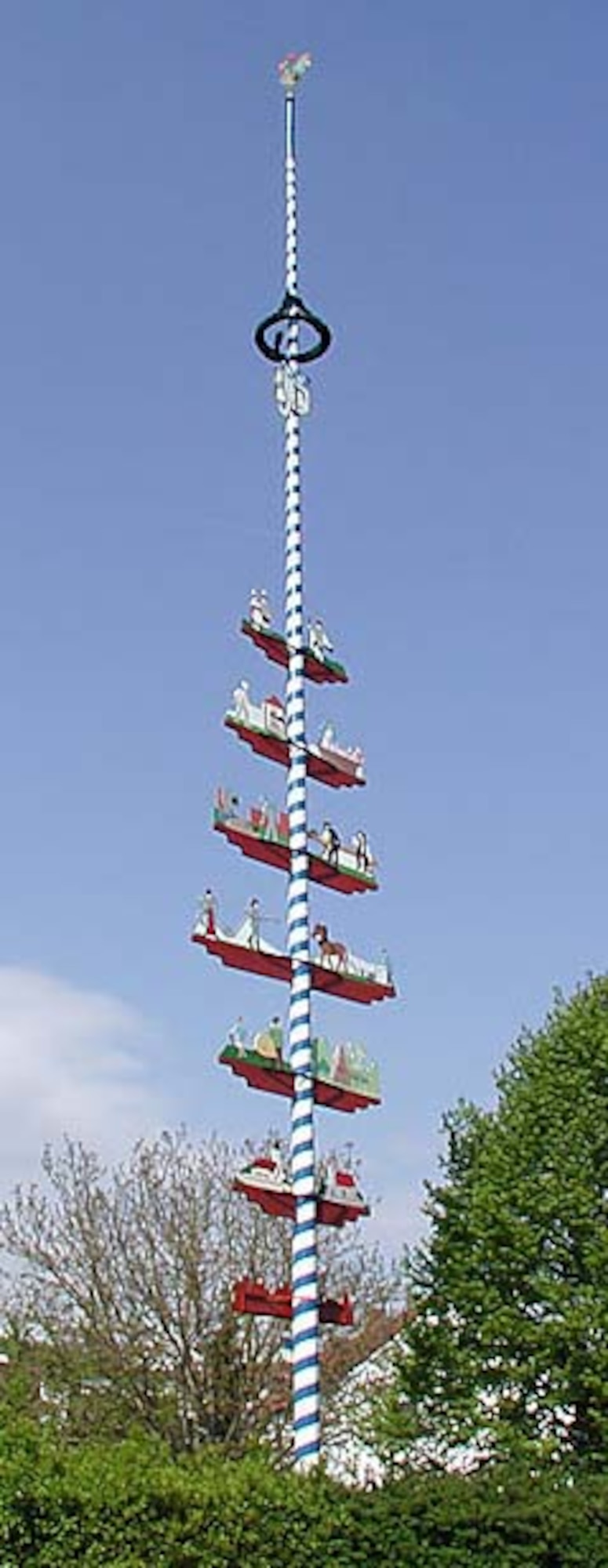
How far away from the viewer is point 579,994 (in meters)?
23.2

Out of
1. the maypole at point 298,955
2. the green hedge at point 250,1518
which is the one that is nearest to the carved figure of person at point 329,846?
the maypole at point 298,955

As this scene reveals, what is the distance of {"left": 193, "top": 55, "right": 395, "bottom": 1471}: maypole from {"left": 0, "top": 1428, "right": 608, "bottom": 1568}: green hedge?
3.10 meters

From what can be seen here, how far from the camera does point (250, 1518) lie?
10586 millimetres

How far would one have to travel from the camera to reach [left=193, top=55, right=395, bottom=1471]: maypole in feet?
49.4

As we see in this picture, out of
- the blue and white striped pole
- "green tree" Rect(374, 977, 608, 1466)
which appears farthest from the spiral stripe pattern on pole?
"green tree" Rect(374, 977, 608, 1466)

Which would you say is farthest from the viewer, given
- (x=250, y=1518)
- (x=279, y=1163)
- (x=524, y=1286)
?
(x=524, y=1286)

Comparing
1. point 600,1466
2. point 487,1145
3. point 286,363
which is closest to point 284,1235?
point 487,1145

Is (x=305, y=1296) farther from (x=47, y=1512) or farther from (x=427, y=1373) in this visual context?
(x=427, y=1373)

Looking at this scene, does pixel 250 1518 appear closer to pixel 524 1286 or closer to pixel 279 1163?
pixel 279 1163

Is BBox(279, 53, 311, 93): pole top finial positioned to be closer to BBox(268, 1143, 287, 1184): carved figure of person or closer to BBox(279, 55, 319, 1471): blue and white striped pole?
BBox(279, 55, 319, 1471): blue and white striped pole

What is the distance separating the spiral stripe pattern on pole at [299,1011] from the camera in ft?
47.8

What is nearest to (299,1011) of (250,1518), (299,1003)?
(299,1003)

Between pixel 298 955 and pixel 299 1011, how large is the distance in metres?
0.49

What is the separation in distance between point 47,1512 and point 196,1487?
2.84ft
